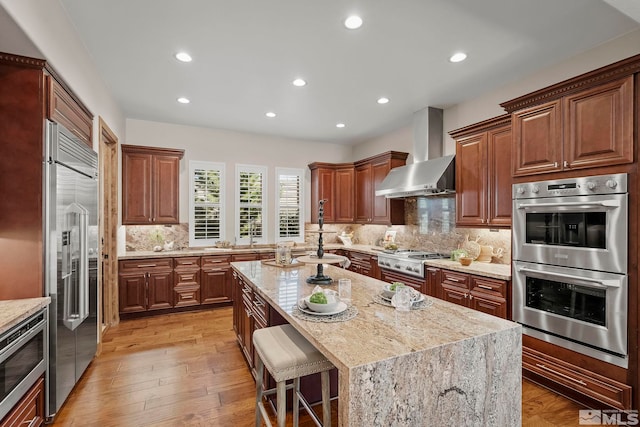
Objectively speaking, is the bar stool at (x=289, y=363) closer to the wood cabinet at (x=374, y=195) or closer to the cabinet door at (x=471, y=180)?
the cabinet door at (x=471, y=180)

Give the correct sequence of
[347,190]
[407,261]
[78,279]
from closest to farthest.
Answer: [78,279] → [407,261] → [347,190]

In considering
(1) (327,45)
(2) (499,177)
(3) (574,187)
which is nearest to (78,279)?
(1) (327,45)

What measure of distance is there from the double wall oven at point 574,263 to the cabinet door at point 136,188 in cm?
464

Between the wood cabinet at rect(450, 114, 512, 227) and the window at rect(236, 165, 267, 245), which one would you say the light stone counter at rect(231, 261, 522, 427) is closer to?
the wood cabinet at rect(450, 114, 512, 227)

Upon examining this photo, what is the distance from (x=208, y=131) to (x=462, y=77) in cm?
397

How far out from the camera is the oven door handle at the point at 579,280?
7.09ft

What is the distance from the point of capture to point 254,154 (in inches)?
226

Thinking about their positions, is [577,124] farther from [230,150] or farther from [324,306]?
[230,150]

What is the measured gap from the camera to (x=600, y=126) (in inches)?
88.7

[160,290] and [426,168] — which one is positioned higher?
[426,168]

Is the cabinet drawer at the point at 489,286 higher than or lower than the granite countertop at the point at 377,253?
lower

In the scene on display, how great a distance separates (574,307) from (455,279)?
3.72 ft

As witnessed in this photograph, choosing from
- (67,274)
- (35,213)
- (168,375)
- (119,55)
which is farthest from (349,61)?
(168,375)

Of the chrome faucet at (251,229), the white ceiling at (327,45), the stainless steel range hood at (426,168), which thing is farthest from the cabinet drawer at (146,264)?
the stainless steel range hood at (426,168)
